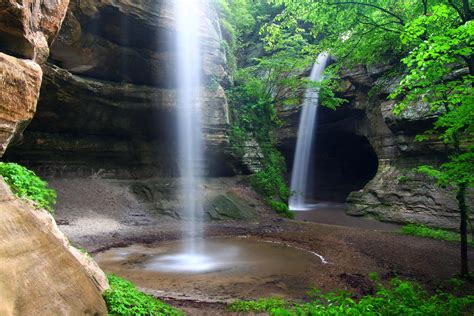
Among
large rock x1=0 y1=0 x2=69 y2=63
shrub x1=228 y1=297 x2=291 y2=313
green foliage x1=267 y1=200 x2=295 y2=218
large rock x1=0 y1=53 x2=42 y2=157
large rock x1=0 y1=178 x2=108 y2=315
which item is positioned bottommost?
shrub x1=228 y1=297 x2=291 y2=313

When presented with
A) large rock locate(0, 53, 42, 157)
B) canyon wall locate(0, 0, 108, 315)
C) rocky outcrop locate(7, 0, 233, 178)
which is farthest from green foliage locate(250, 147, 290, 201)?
large rock locate(0, 53, 42, 157)

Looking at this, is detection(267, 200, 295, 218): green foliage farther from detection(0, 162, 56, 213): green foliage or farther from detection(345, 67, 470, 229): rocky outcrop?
detection(0, 162, 56, 213): green foliage

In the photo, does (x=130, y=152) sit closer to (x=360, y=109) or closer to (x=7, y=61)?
(x=7, y=61)

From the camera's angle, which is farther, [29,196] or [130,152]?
[130,152]

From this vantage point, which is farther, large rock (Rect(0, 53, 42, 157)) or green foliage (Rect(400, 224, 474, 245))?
green foliage (Rect(400, 224, 474, 245))

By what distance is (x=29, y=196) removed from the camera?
4301 mm

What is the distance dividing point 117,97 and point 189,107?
11.2ft

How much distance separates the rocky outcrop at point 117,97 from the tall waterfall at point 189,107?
0.37 meters

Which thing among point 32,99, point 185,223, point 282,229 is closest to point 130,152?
point 185,223

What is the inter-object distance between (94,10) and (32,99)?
9.82 metres

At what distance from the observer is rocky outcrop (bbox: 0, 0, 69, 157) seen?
13.8ft

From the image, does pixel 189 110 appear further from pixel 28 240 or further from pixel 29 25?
pixel 28 240

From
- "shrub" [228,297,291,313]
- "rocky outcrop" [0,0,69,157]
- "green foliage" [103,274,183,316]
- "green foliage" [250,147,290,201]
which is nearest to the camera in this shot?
"green foliage" [103,274,183,316]

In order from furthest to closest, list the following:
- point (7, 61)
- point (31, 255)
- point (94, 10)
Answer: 1. point (94, 10)
2. point (7, 61)
3. point (31, 255)
